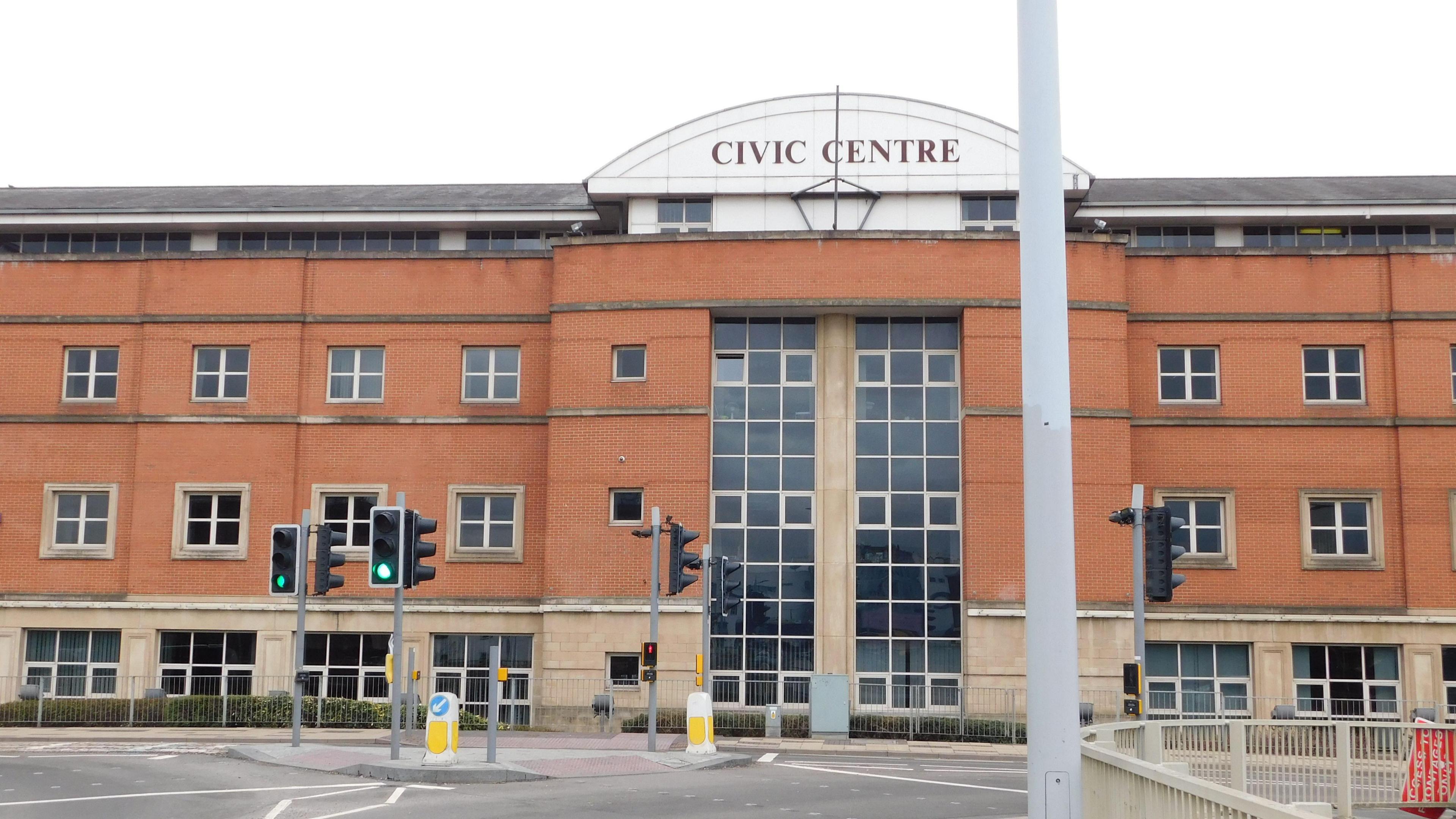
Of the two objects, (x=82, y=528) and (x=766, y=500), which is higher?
(x=766, y=500)

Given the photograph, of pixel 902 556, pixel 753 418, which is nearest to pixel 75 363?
pixel 753 418

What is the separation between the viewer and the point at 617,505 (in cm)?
3478

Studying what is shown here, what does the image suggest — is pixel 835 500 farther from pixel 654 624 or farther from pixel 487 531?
pixel 654 624

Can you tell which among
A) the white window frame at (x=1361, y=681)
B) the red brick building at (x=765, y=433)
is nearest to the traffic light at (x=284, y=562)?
the red brick building at (x=765, y=433)

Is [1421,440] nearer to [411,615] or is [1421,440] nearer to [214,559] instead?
[411,615]

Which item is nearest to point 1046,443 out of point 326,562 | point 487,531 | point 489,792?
point 489,792

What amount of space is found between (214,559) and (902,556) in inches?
681

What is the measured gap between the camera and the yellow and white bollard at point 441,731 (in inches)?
812

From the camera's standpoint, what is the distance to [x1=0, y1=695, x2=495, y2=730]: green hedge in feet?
105

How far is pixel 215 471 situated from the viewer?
36.3 metres

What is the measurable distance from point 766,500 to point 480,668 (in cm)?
830

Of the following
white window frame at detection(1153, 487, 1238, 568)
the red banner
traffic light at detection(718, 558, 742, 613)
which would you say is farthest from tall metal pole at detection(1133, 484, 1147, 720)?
white window frame at detection(1153, 487, 1238, 568)

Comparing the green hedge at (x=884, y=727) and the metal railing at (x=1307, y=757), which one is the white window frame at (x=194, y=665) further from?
the metal railing at (x=1307, y=757)

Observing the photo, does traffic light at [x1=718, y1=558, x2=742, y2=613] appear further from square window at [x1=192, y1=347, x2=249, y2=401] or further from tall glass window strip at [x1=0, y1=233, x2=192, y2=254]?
tall glass window strip at [x1=0, y1=233, x2=192, y2=254]
